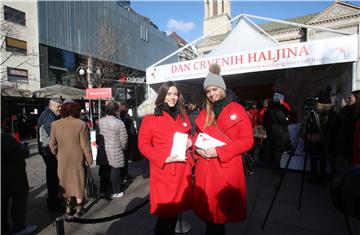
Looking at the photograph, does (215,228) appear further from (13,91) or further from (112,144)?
(13,91)

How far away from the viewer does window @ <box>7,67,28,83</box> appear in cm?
1658

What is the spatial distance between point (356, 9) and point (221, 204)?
40.3 m

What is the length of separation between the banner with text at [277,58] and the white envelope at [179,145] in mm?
4093

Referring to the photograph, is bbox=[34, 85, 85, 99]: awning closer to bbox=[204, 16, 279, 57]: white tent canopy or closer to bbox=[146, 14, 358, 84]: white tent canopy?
bbox=[146, 14, 358, 84]: white tent canopy

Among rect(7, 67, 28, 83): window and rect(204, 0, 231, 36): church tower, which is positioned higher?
rect(204, 0, 231, 36): church tower

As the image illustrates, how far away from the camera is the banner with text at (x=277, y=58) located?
15.4 ft

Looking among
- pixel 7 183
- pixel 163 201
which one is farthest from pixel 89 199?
pixel 163 201

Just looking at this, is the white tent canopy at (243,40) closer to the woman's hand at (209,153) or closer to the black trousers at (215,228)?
the woman's hand at (209,153)

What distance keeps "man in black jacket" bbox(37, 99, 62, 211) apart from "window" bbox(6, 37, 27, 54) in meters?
16.3

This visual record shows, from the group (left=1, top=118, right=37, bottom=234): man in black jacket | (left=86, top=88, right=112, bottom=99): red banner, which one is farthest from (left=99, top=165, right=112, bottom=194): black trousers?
(left=86, top=88, right=112, bottom=99): red banner

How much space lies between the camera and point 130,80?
69.7 feet

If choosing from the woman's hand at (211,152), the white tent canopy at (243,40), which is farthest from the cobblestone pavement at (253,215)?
the white tent canopy at (243,40)

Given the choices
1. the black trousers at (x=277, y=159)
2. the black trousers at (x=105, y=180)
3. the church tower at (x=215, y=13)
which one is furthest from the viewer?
the church tower at (x=215, y=13)

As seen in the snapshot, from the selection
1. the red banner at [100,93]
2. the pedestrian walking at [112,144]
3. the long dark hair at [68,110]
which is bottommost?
the pedestrian walking at [112,144]
